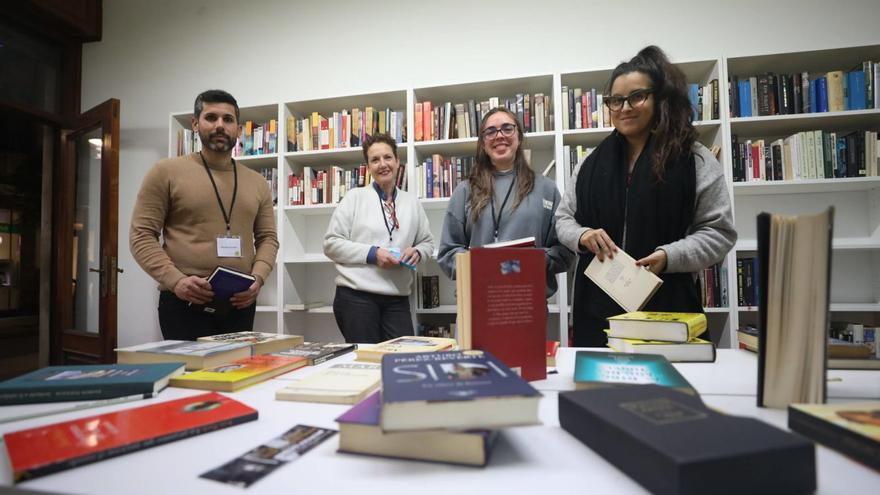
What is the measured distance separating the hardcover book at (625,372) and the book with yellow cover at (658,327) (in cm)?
18

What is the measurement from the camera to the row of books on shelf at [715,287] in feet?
8.16

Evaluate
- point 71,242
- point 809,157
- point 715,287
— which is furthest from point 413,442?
point 71,242

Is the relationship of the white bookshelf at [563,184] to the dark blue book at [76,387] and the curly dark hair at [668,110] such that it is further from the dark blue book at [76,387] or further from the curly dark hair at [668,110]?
the dark blue book at [76,387]

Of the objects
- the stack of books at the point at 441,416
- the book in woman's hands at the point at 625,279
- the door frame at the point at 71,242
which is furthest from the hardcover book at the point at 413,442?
the door frame at the point at 71,242

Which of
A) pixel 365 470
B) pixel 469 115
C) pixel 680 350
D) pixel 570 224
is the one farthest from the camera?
pixel 469 115

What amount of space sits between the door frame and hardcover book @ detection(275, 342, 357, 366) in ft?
7.52

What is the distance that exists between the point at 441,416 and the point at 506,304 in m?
0.39

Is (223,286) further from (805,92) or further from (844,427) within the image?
(805,92)

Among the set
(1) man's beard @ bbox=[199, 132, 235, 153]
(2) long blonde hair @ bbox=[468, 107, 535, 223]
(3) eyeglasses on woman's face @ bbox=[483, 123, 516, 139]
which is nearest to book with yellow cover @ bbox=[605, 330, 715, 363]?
(2) long blonde hair @ bbox=[468, 107, 535, 223]

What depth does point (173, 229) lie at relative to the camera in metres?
1.89

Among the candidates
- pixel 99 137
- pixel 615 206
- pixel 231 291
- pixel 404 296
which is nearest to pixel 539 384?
pixel 615 206

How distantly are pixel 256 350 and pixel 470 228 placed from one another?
1155mm

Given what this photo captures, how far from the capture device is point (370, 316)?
7.38 ft

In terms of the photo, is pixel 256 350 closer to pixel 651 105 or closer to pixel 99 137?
pixel 651 105
